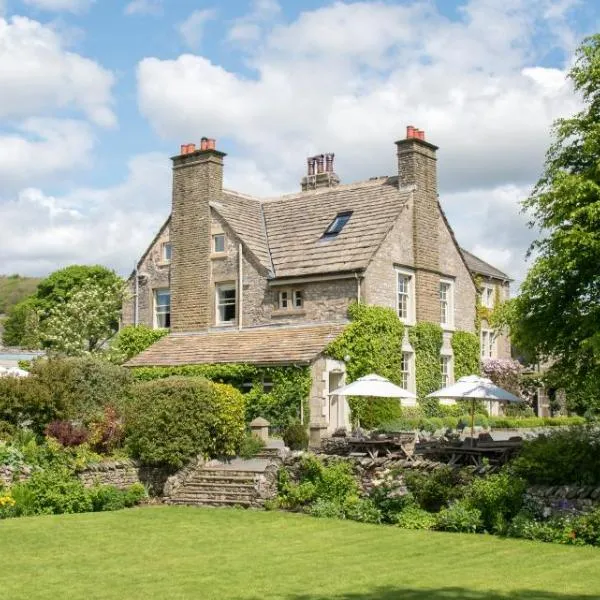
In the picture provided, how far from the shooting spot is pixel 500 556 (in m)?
15.6

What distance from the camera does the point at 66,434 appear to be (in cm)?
2378

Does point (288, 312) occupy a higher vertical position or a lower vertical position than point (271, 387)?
higher

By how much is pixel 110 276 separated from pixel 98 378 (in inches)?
1702

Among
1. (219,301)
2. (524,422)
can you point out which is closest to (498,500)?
(219,301)

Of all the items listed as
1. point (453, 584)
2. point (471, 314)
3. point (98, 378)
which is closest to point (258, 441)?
point (98, 378)

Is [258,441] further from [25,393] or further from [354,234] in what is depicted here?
[354,234]

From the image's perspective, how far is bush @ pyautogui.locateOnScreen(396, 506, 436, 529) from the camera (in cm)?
1895

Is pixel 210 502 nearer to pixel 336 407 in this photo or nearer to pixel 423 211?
pixel 336 407

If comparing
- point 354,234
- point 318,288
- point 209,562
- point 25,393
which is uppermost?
point 354,234

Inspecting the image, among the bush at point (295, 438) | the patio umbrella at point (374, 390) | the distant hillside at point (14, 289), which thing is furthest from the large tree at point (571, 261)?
the distant hillside at point (14, 289)

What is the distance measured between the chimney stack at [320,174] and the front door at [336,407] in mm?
12562

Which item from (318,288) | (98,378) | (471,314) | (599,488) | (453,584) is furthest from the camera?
(471,314)

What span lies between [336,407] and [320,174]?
14.0 meters

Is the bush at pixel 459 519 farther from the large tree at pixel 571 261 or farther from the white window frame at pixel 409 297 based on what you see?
the white window frame at pixel 409 297
